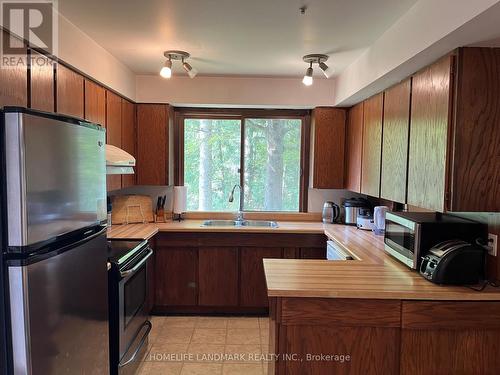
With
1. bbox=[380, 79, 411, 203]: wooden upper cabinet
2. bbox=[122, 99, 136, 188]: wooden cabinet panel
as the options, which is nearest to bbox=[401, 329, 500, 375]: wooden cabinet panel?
bbox=[380, 79, 411, 203]: wooden upper cabinet

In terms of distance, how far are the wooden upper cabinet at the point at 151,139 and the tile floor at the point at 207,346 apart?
56.8 inches

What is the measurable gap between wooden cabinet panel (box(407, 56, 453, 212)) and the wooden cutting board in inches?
99.6

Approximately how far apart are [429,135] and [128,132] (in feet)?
8.51

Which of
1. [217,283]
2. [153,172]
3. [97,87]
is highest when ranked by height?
[97,87]

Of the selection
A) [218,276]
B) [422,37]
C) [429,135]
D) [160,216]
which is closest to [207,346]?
[218,276]

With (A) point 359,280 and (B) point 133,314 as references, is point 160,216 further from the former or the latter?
(A) point 359,280

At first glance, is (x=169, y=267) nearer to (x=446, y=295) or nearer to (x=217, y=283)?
(x=217, y=283)

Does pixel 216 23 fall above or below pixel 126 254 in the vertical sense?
above

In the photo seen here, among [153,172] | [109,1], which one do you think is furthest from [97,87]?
[153,172]

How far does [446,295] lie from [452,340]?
9.2 inches

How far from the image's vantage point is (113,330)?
7.39 feet

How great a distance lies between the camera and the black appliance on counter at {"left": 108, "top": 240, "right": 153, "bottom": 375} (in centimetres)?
225

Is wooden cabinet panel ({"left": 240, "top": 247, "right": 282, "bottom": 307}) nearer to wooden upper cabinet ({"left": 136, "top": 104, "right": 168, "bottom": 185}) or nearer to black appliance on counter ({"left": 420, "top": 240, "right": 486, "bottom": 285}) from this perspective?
wooden upper cabinet ({"left": 136, "top": 104, "right": 168, "bottom": 185})

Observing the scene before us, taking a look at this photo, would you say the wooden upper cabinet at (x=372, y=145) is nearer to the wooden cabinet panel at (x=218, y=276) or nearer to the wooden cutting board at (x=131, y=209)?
the wooden cabinet panel at (x=218, y=276)
